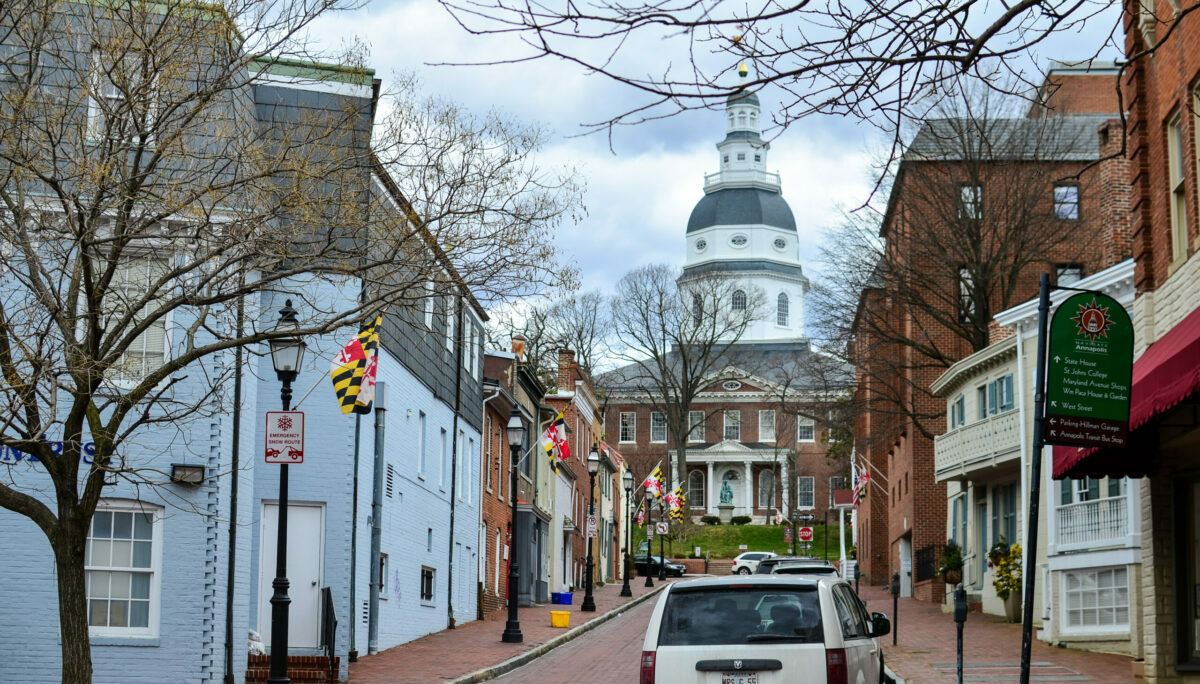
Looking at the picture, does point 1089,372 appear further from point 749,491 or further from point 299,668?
point 749,491

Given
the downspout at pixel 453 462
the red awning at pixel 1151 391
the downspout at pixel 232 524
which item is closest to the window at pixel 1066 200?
the downspout at pixel 453 462

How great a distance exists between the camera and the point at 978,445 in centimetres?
3419

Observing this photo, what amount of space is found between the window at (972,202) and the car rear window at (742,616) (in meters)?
29.2

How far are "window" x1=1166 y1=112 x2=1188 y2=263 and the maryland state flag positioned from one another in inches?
432

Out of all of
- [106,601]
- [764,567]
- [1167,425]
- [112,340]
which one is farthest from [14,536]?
[764,567]

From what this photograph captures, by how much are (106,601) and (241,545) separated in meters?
2.38

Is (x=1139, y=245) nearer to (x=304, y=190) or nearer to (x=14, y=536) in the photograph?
(x=304, y=190)

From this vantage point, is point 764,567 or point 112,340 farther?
point 764,567

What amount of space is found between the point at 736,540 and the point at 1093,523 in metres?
63.2

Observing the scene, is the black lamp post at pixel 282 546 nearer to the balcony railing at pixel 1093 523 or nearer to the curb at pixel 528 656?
the curb at pixel 528 656

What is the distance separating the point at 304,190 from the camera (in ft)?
49.3

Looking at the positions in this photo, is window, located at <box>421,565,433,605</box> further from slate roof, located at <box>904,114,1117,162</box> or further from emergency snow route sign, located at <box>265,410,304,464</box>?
slate roof, located at <box>904,114,1117,162</box>

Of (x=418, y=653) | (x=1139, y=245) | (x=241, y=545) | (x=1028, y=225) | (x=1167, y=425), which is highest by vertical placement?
(x=1028, y=225)

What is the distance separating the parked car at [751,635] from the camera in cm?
1154
